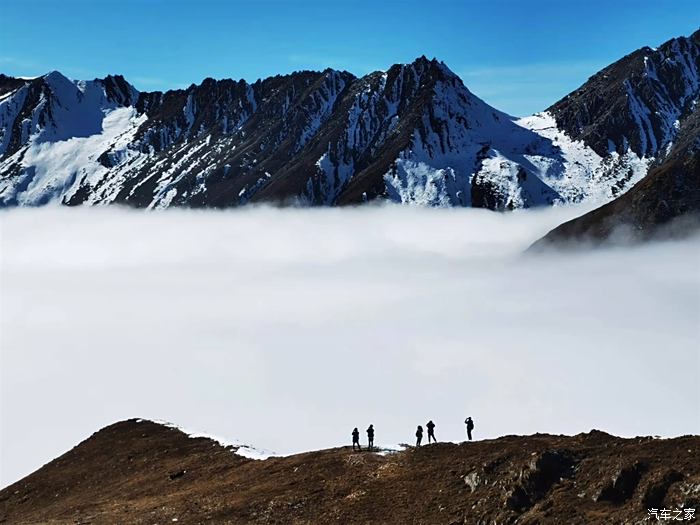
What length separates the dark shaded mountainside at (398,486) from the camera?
32.9 m

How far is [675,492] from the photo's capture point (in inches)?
1201

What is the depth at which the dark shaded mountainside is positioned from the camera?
108 ft

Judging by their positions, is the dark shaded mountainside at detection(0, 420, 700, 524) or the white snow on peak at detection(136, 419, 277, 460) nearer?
the dark shaded mountainside at detection(0, 420, 700, 524)

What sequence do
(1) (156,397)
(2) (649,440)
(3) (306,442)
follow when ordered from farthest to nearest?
1. (1) (156,397)
2. (3) (306,442)
3. (2) (649,440)

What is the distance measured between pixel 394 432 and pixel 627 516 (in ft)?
332

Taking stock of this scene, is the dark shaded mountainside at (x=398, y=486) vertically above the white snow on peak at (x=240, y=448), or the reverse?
the white snow on peak at (x=240, y=448)

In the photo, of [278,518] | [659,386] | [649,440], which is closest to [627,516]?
[649,440]

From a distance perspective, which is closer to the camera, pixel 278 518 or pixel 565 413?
pixel 278 518

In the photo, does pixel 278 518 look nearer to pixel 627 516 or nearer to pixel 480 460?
pixel 480 460

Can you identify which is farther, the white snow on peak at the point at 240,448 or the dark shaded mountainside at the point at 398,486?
the white snow on peak at the point at 240,448

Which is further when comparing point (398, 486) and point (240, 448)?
point (240, 448)

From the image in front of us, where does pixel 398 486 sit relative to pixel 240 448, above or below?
below

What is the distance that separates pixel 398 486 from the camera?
41.8m

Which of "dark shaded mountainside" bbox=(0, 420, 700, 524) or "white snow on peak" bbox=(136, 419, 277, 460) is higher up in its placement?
"white snow on peak" bbox=(136, 419, 277, 460)
